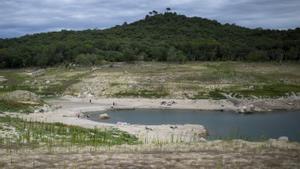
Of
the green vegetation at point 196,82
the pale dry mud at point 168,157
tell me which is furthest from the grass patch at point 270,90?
the pale dry mud at point 168,157

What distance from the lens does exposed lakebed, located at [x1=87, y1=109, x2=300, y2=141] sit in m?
53.0

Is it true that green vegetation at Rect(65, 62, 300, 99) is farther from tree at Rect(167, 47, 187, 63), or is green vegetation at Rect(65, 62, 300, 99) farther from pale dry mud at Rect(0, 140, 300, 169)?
pale dry mud at Rect(0, 140, 300, 169)

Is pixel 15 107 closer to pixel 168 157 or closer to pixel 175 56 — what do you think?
pixel 168 157

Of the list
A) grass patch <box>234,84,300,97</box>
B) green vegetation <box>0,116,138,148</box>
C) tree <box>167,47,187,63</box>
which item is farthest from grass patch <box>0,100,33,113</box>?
tree <box>167,47,187,63</box>

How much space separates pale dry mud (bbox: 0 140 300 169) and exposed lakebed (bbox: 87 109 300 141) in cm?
2279

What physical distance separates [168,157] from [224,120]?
42379 mm

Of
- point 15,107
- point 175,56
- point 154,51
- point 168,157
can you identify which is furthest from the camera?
point 154,51

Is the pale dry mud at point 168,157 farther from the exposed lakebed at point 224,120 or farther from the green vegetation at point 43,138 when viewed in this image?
the exposed lakebed at point 224,120

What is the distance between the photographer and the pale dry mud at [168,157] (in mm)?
22188

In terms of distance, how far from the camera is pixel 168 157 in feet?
78.0

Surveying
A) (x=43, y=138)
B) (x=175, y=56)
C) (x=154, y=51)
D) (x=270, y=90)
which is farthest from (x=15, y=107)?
(x=154, y=51)

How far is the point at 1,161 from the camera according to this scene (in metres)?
23.2

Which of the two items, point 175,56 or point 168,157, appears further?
point 175,56

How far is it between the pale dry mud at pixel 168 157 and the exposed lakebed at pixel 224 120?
2279cm
